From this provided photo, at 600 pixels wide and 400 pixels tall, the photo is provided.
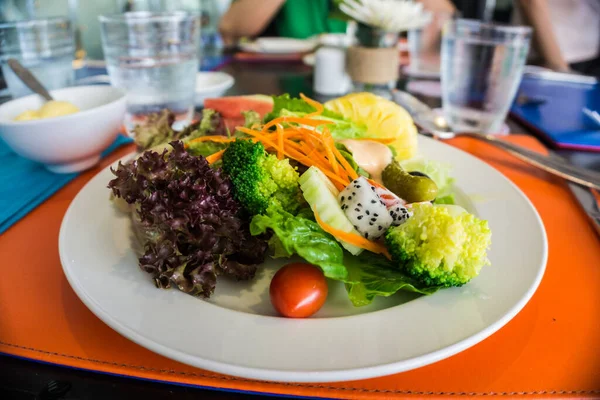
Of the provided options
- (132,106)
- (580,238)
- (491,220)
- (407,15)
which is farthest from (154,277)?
(407,15)

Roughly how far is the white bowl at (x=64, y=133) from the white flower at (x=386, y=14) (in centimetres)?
163

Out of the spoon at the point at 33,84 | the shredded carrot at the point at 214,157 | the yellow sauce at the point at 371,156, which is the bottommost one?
the yellow sauce at the point at 371,156

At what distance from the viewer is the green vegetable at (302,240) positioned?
971 millimetres


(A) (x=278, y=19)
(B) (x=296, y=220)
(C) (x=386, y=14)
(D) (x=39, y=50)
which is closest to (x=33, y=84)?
(D) (x=39, y=50)

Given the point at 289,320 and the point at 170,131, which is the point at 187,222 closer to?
the point at 289,320

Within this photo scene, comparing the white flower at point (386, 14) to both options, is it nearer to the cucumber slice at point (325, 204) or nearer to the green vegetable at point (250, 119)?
the green vegetable at point (250, 119)

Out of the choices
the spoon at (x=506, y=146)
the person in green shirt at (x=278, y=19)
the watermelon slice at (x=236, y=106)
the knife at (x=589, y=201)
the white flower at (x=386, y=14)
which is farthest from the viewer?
the person in green shirt at (x=278, y=19)

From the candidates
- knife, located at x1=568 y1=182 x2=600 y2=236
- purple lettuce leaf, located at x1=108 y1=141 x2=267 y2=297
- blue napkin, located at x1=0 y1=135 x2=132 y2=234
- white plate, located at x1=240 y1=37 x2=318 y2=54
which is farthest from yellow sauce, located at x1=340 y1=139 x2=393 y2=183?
white plate, located at x1=240 y1=37 x2=318 y2=54

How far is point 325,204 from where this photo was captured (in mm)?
1063

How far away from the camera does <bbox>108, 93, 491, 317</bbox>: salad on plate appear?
3.08 feet

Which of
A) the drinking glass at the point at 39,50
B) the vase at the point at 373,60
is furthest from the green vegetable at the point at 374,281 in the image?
the drinking glass at the point at 39,50

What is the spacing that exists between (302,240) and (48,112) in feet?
3.96

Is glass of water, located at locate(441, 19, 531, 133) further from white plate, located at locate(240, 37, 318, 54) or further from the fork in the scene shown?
white plate, located at locate(240, 37, 318, 54)

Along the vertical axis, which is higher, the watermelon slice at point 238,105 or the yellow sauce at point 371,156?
the watermelon slice at point 238,105
